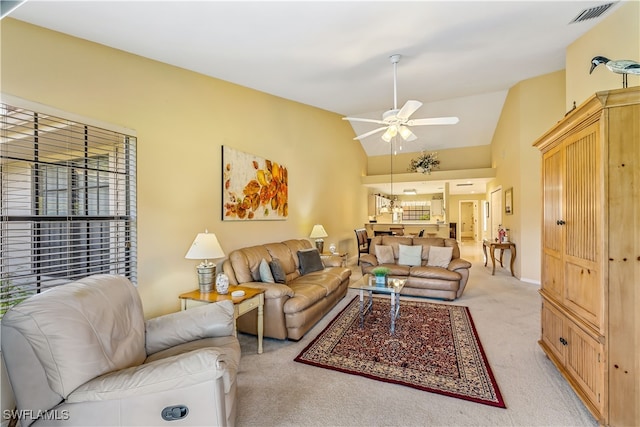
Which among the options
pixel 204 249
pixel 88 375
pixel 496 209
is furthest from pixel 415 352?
pixel 496 209

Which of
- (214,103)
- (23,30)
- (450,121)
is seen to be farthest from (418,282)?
(23,30)

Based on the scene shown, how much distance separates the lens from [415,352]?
266 centimetres

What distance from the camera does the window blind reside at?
1.85 metres

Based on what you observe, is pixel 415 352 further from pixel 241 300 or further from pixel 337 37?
pixel 337 37

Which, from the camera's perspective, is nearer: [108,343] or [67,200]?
[108,343]

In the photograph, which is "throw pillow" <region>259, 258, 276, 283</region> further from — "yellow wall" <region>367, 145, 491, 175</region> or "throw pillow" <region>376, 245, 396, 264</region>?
"yellow wall" <region>367, 145, 491, 175</region>

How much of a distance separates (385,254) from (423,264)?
656mm

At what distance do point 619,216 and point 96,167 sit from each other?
12.3ft

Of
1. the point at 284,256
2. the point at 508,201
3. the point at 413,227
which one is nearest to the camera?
the point at 284,256

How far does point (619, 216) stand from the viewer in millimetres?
1619

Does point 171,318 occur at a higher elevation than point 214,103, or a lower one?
lower

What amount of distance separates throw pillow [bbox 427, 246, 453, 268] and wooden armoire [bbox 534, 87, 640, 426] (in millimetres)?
2461

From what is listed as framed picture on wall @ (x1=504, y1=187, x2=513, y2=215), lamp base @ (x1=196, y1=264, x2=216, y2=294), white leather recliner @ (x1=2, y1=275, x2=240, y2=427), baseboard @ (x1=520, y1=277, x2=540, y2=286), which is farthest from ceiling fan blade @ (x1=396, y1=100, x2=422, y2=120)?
baseboard @ (x1=520, y1=277, x2=540, y2=286)

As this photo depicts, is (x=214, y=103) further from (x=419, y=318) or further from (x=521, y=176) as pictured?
(x=521, y=176)
